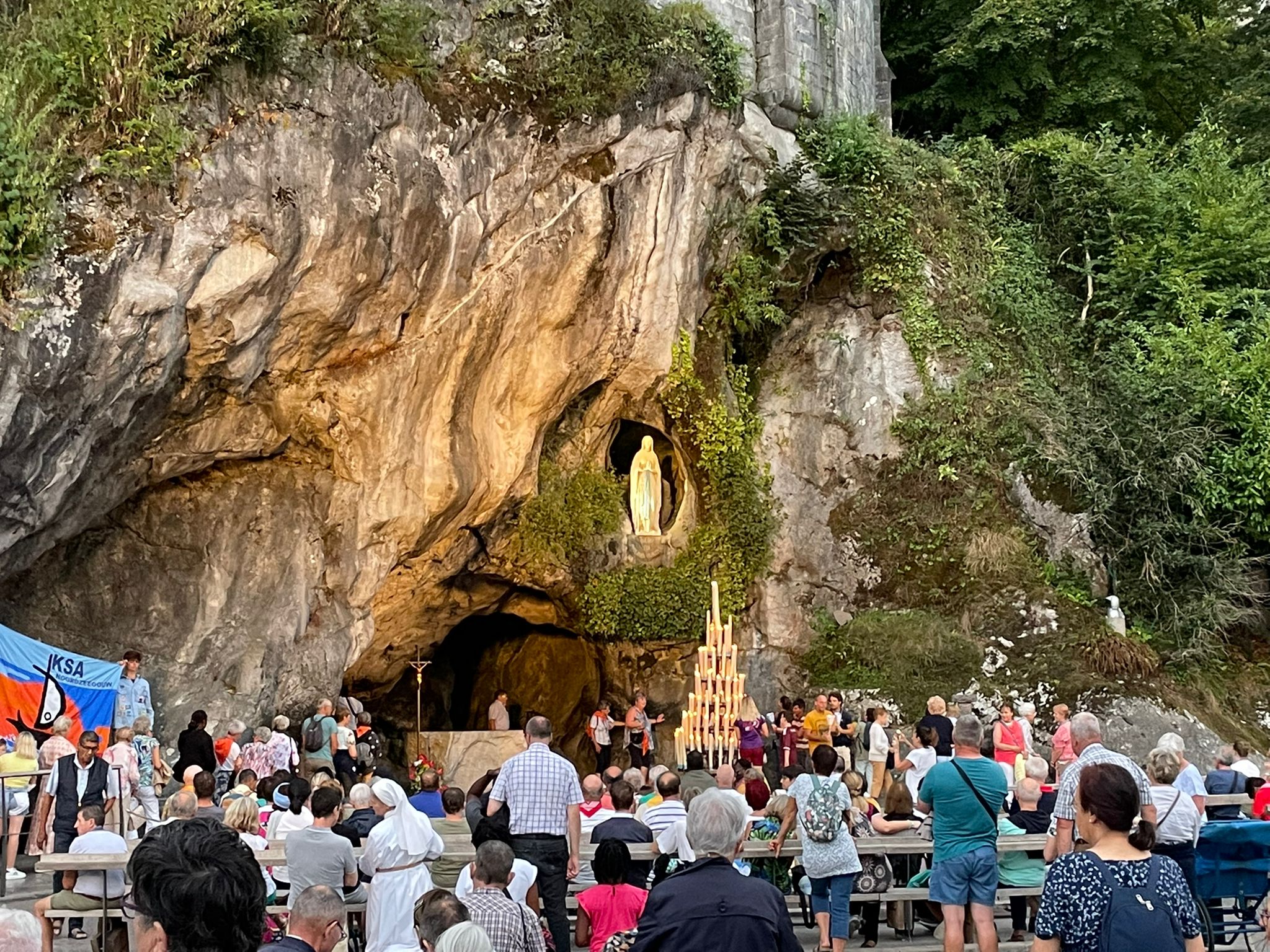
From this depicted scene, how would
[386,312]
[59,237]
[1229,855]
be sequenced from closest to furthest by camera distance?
[1229,855] < [59,237] < [386,312]

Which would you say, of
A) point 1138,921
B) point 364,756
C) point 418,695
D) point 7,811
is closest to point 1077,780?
point 1138,921

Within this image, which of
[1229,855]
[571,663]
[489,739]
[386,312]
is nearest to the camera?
[1229,855]

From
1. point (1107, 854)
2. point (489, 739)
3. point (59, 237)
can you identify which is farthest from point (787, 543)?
point (1107, 854)

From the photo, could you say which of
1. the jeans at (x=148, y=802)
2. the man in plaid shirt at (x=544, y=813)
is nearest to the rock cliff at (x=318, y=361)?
the jeans at (x=148, y=802)

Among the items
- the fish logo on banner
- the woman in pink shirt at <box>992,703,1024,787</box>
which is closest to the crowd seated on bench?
the woman in pink shirt at <box>992,703,1024,787</box>

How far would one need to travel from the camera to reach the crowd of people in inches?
143

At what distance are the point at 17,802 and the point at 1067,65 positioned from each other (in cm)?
1960

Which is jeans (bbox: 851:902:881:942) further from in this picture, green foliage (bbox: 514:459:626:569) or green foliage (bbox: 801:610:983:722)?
green foliage (bbox: 514:459:626:569)

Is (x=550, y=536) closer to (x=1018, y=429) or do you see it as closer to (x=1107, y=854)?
(x=1018, y=429)

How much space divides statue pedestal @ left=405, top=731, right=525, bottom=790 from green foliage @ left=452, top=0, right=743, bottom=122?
7164mm

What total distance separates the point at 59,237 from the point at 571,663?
1018 centimetres

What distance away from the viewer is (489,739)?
16.4 meters

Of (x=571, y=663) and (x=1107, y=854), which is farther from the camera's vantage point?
(x=571, y=663)

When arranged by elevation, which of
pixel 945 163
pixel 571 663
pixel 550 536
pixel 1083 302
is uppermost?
pixel 945 163
